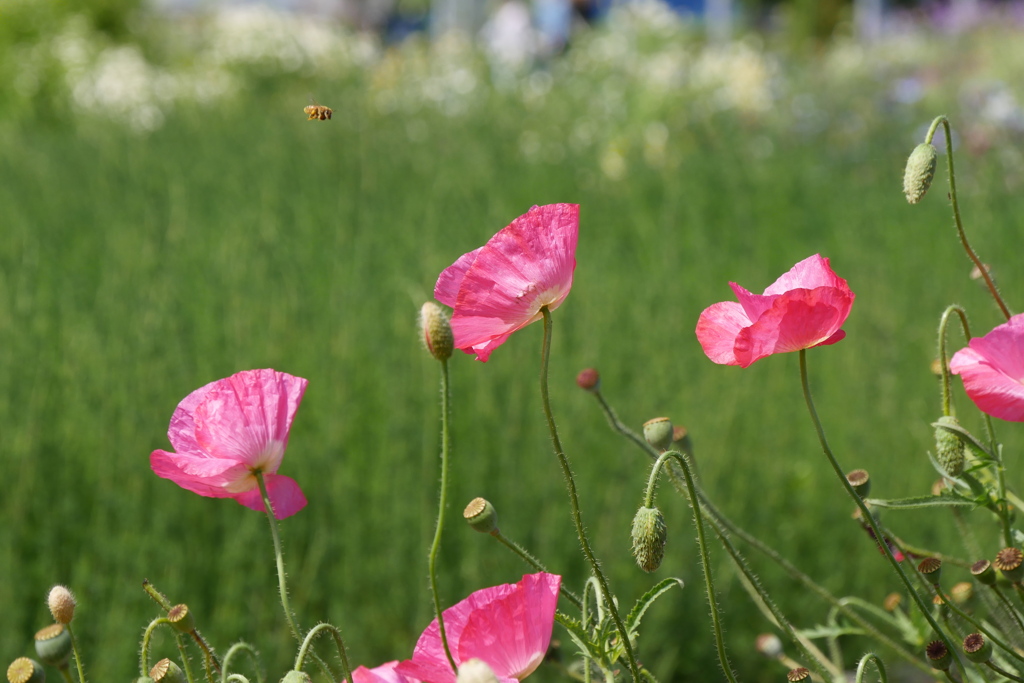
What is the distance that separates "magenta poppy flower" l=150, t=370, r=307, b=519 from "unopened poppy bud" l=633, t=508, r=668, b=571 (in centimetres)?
22

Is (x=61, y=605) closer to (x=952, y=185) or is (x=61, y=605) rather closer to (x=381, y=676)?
(x=381, y=676)

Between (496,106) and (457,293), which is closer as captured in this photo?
(457,293)

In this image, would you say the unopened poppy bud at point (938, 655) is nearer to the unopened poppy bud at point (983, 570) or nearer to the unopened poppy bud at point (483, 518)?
the unopened poppy bud at point (983, 570)

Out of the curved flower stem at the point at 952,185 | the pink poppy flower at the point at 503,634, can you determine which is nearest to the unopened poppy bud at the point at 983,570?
the curved flower stem at the point at 952,185

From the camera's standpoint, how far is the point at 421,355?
254 centimetres

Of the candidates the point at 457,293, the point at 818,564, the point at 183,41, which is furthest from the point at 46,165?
the point at 183,41

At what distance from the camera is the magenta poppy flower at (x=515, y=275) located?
594 mm

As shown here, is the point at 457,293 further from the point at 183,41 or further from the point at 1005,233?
the point at 183,41

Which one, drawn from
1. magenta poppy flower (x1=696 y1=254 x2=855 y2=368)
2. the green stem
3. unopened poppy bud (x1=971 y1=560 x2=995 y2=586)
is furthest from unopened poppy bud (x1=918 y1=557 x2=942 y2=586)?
the green stem

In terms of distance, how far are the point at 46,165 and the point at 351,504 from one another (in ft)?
11.9

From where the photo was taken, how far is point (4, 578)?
6.06ft

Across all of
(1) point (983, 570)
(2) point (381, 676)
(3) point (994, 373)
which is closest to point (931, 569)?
(1) point (983, 570)

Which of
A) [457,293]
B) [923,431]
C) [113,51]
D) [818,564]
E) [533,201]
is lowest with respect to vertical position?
[818,564]

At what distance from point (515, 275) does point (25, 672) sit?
340mm
